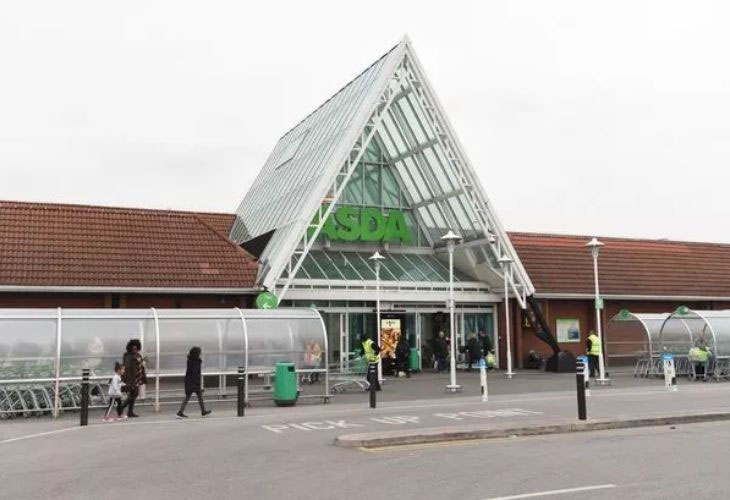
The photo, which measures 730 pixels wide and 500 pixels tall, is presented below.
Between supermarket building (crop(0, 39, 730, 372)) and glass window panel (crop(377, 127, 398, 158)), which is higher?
glass window panel (crop(377, 127, 398, 158))

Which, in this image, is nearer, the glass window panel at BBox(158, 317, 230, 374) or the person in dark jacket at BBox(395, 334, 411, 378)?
the glass window panel at BBox(158, 317, 230, 374)

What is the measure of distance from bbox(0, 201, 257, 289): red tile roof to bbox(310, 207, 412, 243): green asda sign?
4070 millimetres

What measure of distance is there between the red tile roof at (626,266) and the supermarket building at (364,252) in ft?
0.35

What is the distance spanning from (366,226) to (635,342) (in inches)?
538

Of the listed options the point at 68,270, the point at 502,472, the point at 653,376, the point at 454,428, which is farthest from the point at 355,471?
the point at 653,376

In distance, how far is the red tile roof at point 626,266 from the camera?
112ft

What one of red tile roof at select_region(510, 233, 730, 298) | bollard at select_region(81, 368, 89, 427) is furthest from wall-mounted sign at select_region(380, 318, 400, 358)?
bollard at select_region(81, 368, 89, 427)

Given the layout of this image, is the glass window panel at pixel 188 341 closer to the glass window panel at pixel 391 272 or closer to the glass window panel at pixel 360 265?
the glass window panel at pixel 360 265

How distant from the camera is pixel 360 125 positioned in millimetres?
27062

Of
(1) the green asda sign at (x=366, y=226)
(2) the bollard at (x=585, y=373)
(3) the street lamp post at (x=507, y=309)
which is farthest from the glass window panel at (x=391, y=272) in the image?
(2) the bollard at (x=585, y=373)

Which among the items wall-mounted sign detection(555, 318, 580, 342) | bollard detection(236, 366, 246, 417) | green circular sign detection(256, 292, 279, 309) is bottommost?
bollard detection(236, 366, 246, 417)

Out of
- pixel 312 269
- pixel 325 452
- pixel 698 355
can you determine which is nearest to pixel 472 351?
pixel 312 269

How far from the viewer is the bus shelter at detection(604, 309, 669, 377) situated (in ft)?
91.1

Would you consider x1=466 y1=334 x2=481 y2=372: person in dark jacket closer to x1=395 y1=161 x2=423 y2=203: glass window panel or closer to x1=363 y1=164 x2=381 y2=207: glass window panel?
x1=395 y1=161 x2=423 y2=203: glass window panel
